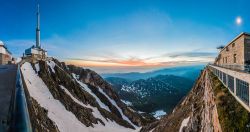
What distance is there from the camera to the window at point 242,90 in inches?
792

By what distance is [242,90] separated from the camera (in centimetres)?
2184

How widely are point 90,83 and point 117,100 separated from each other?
20756mm

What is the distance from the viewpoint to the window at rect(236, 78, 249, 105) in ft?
66.0

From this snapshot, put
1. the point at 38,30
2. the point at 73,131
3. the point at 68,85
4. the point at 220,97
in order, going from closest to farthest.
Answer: the point at 220,97 → the point at 73,131 → the point at 68,85 → the point at 38,30

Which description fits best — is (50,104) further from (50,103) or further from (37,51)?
(37,51)

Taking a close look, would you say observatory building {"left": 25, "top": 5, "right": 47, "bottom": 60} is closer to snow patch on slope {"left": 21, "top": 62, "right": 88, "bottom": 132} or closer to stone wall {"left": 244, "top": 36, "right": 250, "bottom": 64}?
snow patch on slope {"left": 21, "top": 62, "right": 88, "bottom": 132}

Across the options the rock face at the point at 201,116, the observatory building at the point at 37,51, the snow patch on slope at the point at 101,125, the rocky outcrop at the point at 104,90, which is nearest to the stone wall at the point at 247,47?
the rock face at the point at 201,116

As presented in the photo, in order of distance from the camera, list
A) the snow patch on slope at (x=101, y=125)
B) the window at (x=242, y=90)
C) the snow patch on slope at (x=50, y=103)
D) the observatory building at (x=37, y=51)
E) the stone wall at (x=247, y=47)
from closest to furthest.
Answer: the window at (x=242, y=90), the stone wall at (x=247, y=47), the snow patch on slope at (x=50, y=103), the snow patch on slope at (x=101, y=125), the observatory building at (x=37, y=51)

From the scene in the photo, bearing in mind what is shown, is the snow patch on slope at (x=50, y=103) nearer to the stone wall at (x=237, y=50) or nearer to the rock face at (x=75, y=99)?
the rock face at (x=75, y=99)

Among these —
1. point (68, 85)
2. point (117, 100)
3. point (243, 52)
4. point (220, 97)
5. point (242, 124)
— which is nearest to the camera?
point (242, 124)

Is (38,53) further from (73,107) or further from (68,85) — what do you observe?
(73,107)

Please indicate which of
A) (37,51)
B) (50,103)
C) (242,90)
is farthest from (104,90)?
(242,90)

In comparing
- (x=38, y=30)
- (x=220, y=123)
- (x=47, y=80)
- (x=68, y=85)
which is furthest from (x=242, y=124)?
(x=38, y=30)

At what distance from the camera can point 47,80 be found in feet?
289
